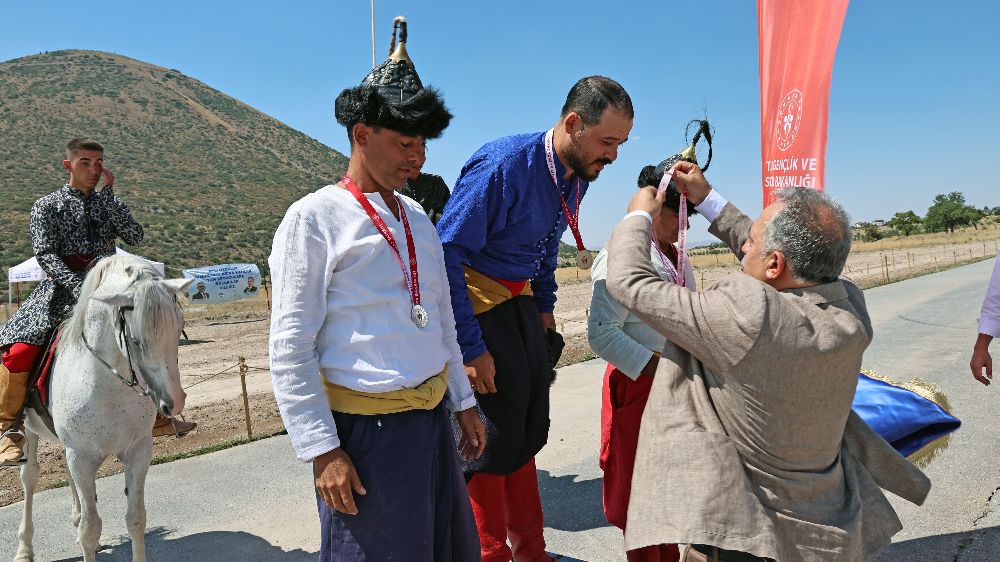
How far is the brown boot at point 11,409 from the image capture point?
420 centimetres

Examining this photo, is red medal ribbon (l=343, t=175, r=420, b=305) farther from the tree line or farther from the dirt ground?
the tree line

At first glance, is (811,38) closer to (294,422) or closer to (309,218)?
(309,218)

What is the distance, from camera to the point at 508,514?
324cm

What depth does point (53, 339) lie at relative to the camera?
4262mm

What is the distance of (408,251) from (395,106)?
0.45 m

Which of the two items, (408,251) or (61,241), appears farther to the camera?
(61,241)

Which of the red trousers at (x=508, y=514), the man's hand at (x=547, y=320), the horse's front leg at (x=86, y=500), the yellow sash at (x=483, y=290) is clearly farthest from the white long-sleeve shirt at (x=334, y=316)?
the horse's front leg at (x=86, y=500)

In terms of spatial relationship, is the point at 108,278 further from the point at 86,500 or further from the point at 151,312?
the point at 86,500

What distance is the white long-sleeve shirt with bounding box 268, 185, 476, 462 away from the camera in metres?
1.86

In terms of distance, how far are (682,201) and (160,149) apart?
7466cm

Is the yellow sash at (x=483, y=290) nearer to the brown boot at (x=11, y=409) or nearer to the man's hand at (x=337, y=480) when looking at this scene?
the man's hand at (x=337, y=480)

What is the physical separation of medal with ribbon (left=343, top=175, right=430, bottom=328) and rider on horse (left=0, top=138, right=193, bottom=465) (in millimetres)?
2853

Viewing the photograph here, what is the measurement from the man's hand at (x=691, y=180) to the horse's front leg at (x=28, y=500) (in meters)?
4.23

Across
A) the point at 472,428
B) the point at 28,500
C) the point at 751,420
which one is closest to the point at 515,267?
the point at 472,428
